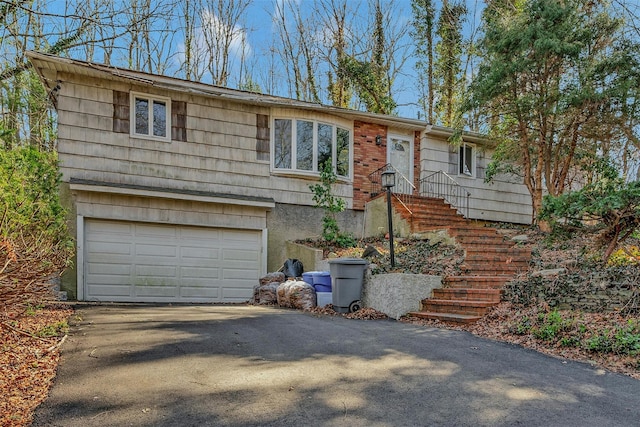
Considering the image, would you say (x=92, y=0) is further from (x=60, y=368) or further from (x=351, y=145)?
(x=351, y=145)

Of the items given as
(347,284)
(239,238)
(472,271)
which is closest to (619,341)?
(472,271)

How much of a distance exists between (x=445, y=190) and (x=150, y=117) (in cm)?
910

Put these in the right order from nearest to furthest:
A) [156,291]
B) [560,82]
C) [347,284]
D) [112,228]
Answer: [347,284] → [112,228] → [156,291] → [560,82]

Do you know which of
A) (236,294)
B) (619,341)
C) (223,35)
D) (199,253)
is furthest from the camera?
(223,35)

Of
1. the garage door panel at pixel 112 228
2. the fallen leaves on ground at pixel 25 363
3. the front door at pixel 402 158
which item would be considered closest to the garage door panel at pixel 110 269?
the garage door panel at pixel 112 228

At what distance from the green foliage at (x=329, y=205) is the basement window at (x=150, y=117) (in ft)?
13.4

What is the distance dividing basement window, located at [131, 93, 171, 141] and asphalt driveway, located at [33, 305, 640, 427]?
6068 millimetres

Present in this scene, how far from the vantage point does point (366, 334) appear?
5602mm

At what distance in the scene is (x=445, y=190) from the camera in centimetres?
1347

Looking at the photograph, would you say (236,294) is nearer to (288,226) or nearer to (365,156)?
(288,226)

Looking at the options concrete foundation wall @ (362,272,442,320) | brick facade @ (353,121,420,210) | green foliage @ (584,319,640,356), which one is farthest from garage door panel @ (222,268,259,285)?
green foliage @ (584,319,640,356)

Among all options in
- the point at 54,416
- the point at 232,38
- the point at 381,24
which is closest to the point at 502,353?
the point at 54,416

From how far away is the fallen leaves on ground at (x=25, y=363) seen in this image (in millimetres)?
2920

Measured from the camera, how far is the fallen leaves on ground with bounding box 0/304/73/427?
2920mm
